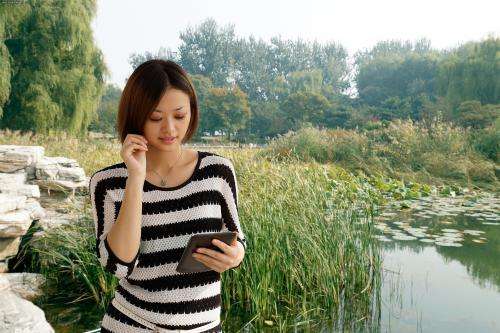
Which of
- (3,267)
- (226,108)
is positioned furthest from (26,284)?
(226,108)

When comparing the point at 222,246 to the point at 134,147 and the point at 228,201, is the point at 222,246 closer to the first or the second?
the point at 228,201

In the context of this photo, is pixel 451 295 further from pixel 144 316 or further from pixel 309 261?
pixel 144 316

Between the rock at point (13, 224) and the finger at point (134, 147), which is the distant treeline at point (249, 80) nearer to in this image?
the rock at point (13, 224)

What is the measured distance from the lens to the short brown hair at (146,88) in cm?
88

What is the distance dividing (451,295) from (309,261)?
1.13m

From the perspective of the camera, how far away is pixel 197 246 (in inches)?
33.3

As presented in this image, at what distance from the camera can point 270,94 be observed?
3278 cm

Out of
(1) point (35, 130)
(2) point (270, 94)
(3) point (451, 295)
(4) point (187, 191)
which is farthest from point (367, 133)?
(2) point (270, 94)

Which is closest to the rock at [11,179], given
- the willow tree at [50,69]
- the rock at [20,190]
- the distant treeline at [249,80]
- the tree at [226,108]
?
the rock at [20,190]

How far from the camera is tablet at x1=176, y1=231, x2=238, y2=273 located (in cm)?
84

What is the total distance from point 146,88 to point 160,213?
0.22 m

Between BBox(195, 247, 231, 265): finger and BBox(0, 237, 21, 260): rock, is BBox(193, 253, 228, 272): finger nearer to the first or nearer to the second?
BBox(195, 247, 231, 265): finger

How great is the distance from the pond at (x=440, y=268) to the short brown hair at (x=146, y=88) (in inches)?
86.2

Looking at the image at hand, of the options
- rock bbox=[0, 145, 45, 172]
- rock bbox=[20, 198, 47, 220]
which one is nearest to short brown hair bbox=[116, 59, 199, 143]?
rock bbox=[20, 198, 47, 220]
